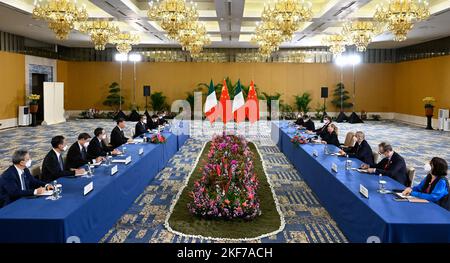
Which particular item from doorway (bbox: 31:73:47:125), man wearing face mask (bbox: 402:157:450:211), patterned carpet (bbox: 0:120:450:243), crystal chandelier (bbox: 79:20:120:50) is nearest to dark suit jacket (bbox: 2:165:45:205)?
patterned carpet (bbox: 0:120:450:243)

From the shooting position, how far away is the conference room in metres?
4.58

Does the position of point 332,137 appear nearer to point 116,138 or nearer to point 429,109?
point 116,138

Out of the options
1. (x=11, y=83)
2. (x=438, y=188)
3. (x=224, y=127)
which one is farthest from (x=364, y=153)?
(x=11, y=83)

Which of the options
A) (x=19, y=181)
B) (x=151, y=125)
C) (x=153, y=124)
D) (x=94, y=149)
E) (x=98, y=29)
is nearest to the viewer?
(x=19, y=181)

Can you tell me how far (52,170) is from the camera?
566cm

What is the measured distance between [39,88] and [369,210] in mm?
20790

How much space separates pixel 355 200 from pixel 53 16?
798 centimetres

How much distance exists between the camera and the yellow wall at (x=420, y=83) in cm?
Answer: 1838

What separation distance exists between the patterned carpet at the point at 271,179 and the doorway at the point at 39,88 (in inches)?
144

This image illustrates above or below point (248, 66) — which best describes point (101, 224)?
below

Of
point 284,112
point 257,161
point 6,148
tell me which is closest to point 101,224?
point 257,161

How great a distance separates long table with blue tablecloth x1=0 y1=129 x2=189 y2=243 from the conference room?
2cm

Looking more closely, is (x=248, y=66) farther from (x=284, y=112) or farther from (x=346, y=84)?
(x=346, y=84)

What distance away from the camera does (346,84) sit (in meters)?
24.3
